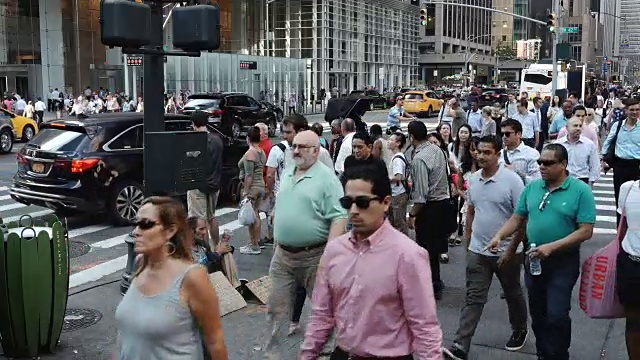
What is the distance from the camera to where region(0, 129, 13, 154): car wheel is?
74.6 feet

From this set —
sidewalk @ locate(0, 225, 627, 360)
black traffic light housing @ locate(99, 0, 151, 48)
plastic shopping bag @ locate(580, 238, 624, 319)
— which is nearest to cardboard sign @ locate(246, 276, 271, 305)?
sidewalk @ locate(0, 225, 627, 360)

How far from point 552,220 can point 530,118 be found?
12.7 meters

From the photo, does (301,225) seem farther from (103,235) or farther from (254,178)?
(103,235)

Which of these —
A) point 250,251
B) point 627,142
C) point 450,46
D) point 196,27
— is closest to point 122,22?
point 196,27

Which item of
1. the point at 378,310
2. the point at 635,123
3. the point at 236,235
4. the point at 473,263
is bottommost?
the point at 236,235

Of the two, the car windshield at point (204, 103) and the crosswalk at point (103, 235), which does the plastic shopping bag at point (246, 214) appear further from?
the car windshield at point (204, 103)

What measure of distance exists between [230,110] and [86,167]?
1826 cm

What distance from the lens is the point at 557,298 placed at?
516 cm

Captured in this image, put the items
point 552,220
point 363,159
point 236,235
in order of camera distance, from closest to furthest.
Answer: point 552,220
point 363,159
point 236,235

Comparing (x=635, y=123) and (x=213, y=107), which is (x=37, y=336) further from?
(x=213, y=107)

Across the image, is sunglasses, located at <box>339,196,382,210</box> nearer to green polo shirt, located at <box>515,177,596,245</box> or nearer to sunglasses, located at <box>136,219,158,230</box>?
sunglasses, located at <box>136,219,158,230</box>

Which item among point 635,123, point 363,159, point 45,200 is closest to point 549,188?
point 363,159

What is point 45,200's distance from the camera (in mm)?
11367

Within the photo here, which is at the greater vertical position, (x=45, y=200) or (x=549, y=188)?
(x=549, y=188)
